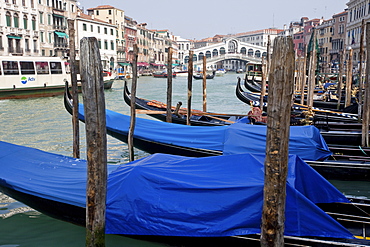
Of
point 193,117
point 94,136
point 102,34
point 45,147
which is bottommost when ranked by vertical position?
point 45,147

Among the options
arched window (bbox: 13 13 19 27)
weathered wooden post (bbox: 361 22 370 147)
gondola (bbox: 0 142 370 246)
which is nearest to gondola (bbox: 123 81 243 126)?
weathered wooden post (bbox: 361 22 370 147)

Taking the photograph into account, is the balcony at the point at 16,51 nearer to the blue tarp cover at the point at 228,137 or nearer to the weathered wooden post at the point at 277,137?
the blue tarp cover at the point at 228,137

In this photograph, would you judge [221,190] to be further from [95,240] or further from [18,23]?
[18,23]

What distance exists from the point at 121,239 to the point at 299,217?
132 cm

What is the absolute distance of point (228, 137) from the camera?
4.19 m

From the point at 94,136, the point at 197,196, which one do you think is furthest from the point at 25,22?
the point at 197,196

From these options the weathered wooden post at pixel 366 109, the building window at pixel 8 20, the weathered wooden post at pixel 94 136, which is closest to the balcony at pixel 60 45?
the building window at pixel 8 20

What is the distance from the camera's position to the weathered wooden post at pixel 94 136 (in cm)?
209

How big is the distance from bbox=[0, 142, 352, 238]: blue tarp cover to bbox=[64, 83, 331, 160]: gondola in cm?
127

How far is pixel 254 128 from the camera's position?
4211mm

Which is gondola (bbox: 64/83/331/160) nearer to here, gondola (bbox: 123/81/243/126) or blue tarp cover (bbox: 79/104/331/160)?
blue tarp cover (bbox: 79/104/331/160)

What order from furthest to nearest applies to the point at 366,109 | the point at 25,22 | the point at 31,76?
the point at 25,22 < the point at 31,76 < the point at 366,109

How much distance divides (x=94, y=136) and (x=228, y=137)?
226 cm

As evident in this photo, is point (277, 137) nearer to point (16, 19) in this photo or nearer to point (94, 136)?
point (94, 136)
